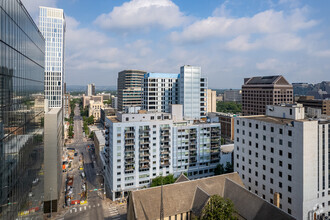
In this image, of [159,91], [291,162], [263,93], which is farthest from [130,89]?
[291,162]

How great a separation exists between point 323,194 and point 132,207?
37.4 meters

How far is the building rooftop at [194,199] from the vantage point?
40.6 meters

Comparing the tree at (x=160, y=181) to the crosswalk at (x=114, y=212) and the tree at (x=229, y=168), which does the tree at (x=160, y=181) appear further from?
the tree at (x=229, y=168)

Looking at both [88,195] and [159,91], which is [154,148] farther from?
[159,91]

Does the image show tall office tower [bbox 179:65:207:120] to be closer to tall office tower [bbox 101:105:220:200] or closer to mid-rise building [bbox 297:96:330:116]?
tall office tower [bbox 101:105:220:200]

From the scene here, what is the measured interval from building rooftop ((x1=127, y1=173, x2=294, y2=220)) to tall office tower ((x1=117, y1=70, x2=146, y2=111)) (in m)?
124

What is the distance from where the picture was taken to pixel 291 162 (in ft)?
142

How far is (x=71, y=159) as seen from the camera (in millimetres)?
103938

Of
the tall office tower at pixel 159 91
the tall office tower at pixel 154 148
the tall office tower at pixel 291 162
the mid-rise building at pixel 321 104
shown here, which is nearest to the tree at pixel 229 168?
the tall office tower at pixel 154 148

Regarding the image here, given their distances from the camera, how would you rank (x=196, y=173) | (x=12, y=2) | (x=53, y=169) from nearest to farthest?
(x=12, y=2)
(x=53, y=169)
(x=196, y=173)

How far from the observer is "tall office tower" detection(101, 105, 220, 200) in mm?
64312

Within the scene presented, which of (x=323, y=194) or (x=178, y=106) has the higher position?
(x=178, y=106)

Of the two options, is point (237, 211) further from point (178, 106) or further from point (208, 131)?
point (178, 106)

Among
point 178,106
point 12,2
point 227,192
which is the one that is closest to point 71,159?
point 178,106
